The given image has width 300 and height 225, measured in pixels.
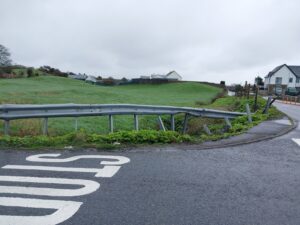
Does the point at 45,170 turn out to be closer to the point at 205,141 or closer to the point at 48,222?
the point at 48,222

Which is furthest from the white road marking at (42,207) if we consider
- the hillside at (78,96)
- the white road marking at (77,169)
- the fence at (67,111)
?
the hillside at (78,96)

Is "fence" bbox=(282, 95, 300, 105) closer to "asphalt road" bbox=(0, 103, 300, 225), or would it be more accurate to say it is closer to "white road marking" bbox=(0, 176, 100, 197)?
"asphalt road" bbox=(0, 103, 300, 225)

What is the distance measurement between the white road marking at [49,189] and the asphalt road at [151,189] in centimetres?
1

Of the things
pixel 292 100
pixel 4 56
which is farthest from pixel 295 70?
pixel 4 56

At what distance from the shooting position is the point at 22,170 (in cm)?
477

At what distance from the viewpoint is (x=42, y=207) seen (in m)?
3.46

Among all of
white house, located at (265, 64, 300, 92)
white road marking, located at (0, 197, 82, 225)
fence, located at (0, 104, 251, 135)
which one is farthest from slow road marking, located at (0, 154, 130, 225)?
white house, located at (265, 64, 300, 92)

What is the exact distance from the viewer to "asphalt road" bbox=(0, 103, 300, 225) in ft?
10.8

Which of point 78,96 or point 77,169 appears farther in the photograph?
point 78,96

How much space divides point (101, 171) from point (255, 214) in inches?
99.2

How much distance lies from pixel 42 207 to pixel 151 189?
147 centimetres

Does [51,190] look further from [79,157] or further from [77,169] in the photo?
[79,157]

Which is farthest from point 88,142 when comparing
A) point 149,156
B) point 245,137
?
point 245,137

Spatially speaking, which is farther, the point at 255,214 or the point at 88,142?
the point at 88,142
